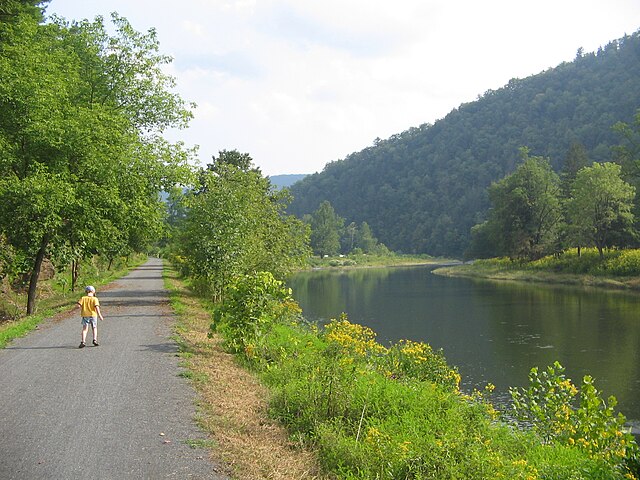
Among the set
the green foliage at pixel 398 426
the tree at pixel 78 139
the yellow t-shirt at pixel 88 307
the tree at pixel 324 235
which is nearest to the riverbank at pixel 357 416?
the green foliage at pixel 398 426

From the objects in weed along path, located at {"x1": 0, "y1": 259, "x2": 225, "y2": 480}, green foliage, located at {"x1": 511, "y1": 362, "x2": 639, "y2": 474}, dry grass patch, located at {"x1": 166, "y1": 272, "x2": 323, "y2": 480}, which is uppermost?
weed along path, located at {"x1": 0, "y1": 259, "x2": 225, "y2": 480}

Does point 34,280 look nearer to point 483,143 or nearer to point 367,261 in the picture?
point 367,261

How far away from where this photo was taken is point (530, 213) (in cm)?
6662

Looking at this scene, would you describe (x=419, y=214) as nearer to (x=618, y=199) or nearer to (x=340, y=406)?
(x=618, y=199)

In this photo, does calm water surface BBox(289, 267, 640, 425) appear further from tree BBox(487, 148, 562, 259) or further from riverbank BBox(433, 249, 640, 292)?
tree BBox(487, 148, 562, 259)

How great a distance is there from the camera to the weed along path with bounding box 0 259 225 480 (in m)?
6.05

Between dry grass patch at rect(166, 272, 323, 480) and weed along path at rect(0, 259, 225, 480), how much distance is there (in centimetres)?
23

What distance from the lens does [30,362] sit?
11273 millimetres

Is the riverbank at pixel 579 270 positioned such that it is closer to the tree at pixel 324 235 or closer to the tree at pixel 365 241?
the tree at pixel 324 235

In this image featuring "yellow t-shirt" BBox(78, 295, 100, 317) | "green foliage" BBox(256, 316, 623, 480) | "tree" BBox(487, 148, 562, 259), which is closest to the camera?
"green foliage" BBox(256, 316, 623, 480)

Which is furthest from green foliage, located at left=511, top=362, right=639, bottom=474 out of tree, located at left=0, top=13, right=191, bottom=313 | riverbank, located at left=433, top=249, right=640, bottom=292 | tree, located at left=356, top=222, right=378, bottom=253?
tree, located at left=356, top=222, right=378, bottom=253

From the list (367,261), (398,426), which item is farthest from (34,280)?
(367,261)

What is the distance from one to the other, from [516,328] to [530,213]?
→ 44.3m

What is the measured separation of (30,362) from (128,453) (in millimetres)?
6033
